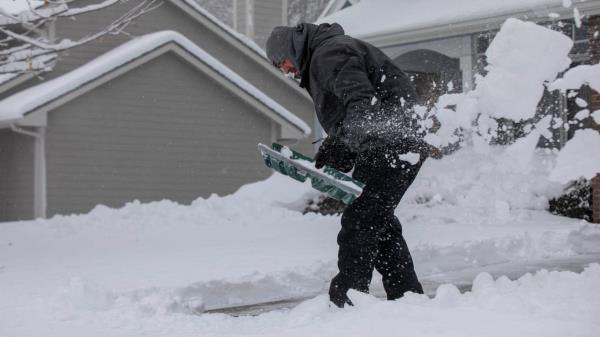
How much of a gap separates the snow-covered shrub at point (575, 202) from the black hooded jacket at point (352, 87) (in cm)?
744

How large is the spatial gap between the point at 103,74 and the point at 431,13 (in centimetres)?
624

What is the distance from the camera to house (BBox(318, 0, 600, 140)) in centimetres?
1201

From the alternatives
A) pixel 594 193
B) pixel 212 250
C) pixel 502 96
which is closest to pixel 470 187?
pixel 594 193

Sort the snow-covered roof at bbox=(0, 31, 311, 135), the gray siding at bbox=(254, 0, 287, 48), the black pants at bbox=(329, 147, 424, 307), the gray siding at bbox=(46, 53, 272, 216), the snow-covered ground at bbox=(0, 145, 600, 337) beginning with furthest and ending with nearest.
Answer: the gray siding at bbox=(254, 0, 287, 48), the gray siding at bbox=(46, 53, 272, 216), the snow-covered roof at bbox=(0, 31, 311, 135), the black pants at bbox=(329, 147, 424, 307), the snow-covered ground at bbox=(0, 145, 600, 337)

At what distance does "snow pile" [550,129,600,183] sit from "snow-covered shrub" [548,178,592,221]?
26.0 feet

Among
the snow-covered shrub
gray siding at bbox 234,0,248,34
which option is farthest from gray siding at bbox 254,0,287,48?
the snow-covered shrub

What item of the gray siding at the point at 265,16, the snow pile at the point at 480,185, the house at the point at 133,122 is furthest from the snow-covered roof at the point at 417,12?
the gray siding at the point at 265,16

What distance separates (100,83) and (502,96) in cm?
1327

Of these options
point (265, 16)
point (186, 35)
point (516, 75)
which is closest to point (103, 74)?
point (186, 35)

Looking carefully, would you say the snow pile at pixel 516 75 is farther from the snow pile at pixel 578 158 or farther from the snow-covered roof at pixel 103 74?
the snow-covered roof at pixel 103 74

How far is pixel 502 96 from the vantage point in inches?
183

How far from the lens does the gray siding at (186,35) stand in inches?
709

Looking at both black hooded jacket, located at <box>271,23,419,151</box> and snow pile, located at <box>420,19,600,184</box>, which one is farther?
black hooded jacket, located at <box>271,23,419,151</box>

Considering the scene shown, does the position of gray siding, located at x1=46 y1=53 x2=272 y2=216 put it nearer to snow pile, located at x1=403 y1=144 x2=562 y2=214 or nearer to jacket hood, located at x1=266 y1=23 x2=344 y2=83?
snow pile, located at x1=403 y1=144 x2=562 y2=214
